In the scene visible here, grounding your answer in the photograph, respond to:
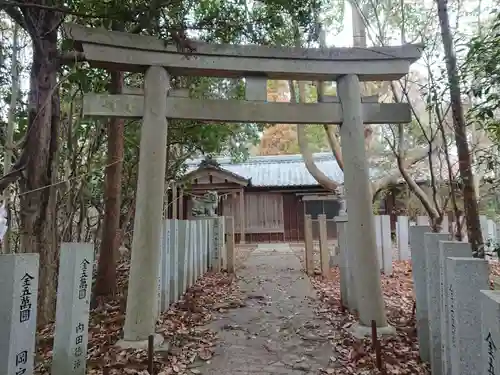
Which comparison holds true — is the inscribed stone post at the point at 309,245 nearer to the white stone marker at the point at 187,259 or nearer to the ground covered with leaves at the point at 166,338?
the ground covered with leaves at the point at 166,338

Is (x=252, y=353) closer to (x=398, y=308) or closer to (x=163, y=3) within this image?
(x=398, y=308)

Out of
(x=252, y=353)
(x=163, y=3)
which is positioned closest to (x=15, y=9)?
(x=163, y=3)

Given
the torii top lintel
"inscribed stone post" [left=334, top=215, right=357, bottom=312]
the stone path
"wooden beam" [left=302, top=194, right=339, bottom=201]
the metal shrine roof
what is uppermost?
the metal shrine roof

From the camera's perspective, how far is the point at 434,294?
3.37 m

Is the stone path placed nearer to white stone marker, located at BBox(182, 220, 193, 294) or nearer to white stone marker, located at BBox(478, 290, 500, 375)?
white stone marker, located at BBox(182, 220, 193, 294)

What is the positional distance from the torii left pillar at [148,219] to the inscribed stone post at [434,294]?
113 inches

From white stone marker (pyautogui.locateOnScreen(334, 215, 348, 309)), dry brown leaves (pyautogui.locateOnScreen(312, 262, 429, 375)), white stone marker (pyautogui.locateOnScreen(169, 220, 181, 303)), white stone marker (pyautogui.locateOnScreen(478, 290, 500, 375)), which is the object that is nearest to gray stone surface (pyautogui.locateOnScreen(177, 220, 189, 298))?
white stone marker (pyautogui.locateOnScreen(169, 220, 181, 303))

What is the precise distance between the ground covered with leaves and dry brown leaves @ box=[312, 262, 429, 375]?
5.09 feet

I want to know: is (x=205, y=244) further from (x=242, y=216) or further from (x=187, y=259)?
(x=242, y=216)

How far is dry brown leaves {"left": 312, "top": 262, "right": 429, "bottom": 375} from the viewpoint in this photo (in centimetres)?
391

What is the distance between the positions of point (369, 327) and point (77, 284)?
10.9 feet

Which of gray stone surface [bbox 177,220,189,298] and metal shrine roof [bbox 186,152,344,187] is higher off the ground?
metal shrine roof [bbox 186,152,344,187]

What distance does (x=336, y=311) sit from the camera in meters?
6.03

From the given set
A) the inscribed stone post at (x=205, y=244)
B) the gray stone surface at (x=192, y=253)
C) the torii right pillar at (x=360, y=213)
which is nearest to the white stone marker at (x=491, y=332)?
the torii right pillar at (x=360, y=213)
